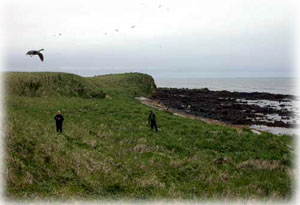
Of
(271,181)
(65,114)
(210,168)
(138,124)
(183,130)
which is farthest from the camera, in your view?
(65,114)

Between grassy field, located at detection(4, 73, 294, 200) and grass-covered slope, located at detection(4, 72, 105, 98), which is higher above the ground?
grass-covered slope, located at detection(4, 72, 105, 98)

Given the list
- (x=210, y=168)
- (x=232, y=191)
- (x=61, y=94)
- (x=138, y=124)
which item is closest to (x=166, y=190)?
(x=232, y=191)

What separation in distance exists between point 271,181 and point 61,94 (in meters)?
36.2

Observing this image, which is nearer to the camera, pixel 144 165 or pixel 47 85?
pixel 144 165

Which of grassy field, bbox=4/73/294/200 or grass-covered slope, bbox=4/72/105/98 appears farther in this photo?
grass-covered slope, bbox=4/72/105/98

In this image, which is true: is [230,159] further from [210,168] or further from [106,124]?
[106,124]

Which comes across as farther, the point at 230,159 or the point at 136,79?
the point at 136,79

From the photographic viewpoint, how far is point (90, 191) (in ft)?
24.8

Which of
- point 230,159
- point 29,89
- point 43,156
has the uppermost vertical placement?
point 29,89

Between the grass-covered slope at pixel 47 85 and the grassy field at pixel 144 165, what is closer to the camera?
the grassy field at pixel 144 165

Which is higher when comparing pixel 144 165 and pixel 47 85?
pixel 47 85

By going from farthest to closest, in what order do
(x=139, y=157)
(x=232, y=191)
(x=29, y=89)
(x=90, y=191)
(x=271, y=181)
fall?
1. (x=29, y=89)
2. (x=139, y=157)
3. (x=271, y=181)
4. (x=232, y=191)
5. (x=90, y=191)

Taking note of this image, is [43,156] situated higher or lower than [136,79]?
lower

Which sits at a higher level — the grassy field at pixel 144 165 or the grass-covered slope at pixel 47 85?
the grass-covered slope at pixel 47 85
